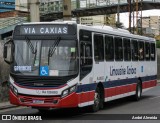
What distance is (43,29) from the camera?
1390 centimetres

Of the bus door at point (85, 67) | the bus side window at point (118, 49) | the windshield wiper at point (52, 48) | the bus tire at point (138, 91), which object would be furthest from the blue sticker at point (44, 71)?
the bus tire at point (138, 91)

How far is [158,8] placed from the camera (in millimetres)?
52531

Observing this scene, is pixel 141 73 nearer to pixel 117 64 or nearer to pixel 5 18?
pixel 117 64

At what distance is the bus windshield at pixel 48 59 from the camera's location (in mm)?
13398

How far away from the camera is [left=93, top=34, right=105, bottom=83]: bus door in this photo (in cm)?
1507

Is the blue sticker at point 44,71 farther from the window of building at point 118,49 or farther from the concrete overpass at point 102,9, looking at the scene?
the concrete overpass at point 102,9

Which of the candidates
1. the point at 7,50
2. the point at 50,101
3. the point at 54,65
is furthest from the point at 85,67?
the point at 7,50

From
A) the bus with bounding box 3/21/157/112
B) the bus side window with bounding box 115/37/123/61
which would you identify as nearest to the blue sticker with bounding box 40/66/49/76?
the bus with bounding box 3/21/157/112

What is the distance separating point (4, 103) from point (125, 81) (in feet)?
17.3

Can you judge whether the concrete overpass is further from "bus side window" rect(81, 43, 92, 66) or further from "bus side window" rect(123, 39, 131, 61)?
"bus side window" rect(81, 43, 92, 66)

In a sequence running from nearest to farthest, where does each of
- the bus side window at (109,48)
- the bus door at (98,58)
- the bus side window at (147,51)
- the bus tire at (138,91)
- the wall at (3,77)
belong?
the bus door at (98,58) < the bus side window at (109,48) < the wall at (3,77) < the bus tire at (138,91) < the bus side window at (147,51)

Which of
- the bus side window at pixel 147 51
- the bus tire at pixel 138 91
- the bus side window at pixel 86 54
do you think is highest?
the bus side window at pixel 86 54

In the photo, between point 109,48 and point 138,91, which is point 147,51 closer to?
point 138,91

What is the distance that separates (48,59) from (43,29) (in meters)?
1.03
